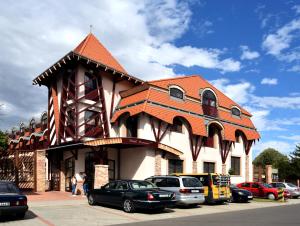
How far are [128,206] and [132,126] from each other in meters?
14.8

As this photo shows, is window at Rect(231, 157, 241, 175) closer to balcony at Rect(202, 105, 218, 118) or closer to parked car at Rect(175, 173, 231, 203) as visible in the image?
balcony at Rect(202, 105, 218, 118)

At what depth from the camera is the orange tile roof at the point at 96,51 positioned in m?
32.3

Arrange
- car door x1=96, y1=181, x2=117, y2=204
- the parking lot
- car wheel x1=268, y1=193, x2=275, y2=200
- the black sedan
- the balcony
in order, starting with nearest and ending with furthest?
the parking lot < the black sedan < car door x1=96, y1=181, x2=117, y2=204 < car wheel x1=268, y1=193, x2=275, y2=200 < the balcony

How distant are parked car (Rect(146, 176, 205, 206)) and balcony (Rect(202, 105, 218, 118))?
1526 centimetres

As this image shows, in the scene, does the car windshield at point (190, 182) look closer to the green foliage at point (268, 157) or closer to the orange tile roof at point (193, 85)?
the orange tile roof at point (193, 85)

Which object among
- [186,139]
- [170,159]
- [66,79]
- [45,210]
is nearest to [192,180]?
[45,210]

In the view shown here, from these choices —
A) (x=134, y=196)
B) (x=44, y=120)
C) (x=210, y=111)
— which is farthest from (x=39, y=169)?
(x=210, y=111)

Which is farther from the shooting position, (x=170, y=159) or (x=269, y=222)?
(x=170, y=159)

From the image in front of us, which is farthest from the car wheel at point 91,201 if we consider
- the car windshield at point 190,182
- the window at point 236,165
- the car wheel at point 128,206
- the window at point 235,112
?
the window at point 235,112

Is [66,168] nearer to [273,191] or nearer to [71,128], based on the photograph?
[71,128]

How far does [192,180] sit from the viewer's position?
1942 cm

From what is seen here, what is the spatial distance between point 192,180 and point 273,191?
10593 millimetres

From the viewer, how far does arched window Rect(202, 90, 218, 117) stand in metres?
34.4

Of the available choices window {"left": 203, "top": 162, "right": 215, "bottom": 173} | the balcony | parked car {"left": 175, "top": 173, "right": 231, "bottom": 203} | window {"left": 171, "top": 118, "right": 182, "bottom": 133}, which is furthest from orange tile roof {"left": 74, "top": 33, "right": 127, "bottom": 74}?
parked car {"left": 175, "top": 173, "right": 231, "bottom": 203}
